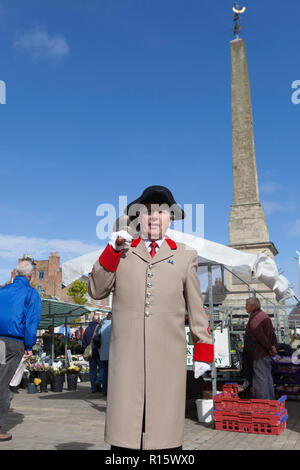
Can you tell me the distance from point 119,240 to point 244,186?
25.2 meters

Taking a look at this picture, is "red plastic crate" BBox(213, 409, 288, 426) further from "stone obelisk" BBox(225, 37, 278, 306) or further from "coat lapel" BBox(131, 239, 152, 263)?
"stone obelisk" BBox(225, 37, 278, 306)

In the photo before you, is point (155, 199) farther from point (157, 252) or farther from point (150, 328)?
point (150, 328)

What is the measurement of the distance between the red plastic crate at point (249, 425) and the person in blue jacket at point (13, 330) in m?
2.81

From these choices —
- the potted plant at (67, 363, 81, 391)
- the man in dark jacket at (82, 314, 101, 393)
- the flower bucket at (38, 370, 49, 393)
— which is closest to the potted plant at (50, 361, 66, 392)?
the flower bucket at (38, 370, 49, 393)

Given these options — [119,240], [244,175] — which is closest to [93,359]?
[119,240]

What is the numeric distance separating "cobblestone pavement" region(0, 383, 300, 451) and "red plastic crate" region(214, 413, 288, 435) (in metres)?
0.11

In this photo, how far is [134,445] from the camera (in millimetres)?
2465

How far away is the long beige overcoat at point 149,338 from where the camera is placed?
8.22 feet

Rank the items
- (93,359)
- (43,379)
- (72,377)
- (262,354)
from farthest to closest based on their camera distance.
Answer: (72,377) < (43,379) < (93,359) < (262,354)

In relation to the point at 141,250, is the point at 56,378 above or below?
below

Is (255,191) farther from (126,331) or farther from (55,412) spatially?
(126,331)

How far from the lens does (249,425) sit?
231 inches

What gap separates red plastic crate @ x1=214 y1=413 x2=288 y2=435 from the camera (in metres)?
5.73
